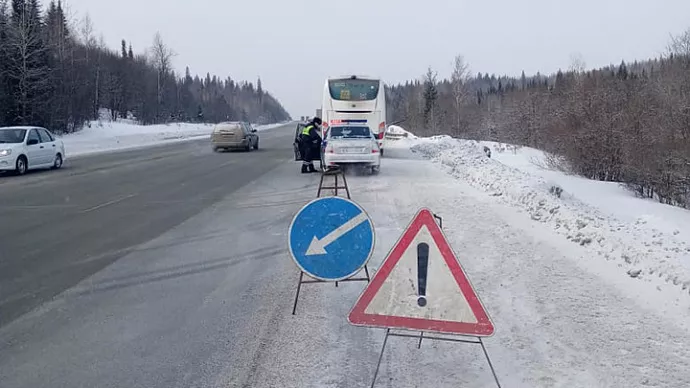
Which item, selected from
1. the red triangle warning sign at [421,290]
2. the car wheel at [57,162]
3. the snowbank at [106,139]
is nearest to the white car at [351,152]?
the car wheel at [57,162]

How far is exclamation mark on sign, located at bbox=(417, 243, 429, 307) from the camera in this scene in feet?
13.3

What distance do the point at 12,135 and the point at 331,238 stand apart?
1993cm

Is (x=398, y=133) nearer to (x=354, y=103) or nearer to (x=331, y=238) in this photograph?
(x=354, y=103)

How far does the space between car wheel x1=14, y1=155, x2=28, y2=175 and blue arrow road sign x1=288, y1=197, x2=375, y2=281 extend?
18.8 m

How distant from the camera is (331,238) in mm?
5188

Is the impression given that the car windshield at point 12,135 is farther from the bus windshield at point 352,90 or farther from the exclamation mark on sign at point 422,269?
the exclamation mark on sign at point 422,269

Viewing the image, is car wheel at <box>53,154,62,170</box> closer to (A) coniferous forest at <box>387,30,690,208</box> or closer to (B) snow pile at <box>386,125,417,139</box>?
(A) coniferous forest at <box>387,30,690,208</box>

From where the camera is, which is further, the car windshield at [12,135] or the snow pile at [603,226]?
the car windshield at [12,135]

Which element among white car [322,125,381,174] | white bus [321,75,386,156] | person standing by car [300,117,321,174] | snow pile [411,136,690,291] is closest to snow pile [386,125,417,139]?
white bus [321,75,386,156]

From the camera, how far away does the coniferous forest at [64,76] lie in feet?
142

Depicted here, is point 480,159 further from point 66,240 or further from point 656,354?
point 656,354

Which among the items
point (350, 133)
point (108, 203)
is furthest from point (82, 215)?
point (350, 133)

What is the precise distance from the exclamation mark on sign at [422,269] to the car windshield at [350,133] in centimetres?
1627

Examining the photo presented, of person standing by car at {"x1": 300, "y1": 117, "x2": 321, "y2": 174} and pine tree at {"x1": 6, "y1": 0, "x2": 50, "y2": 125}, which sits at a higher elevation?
pine tree at {"x1": 6, "y1": 0, "x2": 50, "y2": 125}
